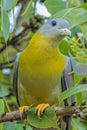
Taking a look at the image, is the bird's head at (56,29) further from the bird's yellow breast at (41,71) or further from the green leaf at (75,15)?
the green leaf at (75,15)

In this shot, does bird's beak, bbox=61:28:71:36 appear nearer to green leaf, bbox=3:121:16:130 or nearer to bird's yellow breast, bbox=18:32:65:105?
bird's yellow breast, bbox=18:32:65:105

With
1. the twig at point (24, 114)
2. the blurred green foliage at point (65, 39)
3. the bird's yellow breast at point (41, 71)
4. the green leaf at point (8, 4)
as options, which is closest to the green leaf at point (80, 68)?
the blurred green foliage at point (65, 39)

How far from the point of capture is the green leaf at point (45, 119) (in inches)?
61.0

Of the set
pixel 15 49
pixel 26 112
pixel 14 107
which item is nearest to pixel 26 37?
pixel 15 49

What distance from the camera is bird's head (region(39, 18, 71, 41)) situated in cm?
199

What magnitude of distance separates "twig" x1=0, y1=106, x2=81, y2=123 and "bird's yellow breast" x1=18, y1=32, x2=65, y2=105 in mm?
339

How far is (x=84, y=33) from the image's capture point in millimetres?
1590

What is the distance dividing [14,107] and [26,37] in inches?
22.7

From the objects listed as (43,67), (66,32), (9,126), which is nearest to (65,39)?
(66,32)

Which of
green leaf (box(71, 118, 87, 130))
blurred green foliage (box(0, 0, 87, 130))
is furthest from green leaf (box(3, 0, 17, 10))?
green leaf (box(71, 118, 87, 130))

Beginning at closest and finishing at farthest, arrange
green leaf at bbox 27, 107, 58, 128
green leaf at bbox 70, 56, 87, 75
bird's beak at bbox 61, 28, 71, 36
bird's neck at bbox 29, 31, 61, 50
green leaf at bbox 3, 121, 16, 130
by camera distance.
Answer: green leaf at bbox 70, 56, 87, 75 → green leaf at bbox 27, 107, 58, 128 → green leaf at bbox 3, 121, 16, 130 → bird's beak at bbox 61, 28, 71, 36 → bird's neck at bbox 29, 31, 61, 50

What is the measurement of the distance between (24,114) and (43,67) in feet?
1.19

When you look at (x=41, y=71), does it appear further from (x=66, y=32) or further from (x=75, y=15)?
(x=75, y=15)

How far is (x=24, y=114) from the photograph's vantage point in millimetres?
1732
